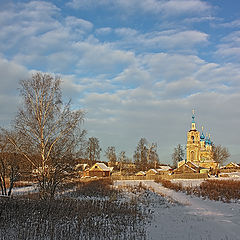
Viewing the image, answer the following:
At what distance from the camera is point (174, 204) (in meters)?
17.2

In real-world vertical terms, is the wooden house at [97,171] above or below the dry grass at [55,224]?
below

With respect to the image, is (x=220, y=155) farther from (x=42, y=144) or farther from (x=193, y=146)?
(x=42, y=144)

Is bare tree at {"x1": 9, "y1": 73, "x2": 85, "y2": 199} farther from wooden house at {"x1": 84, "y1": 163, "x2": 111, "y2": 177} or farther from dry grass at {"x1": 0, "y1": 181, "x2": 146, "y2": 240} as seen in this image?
wooden house at {"x1": 84, "y1": 163, "x2": 111, "y2": 177}

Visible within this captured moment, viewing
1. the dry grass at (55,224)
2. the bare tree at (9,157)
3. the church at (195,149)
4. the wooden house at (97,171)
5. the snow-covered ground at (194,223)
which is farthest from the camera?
the church at (195,149)

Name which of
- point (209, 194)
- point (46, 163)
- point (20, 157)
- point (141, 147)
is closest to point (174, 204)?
point (209, 194)

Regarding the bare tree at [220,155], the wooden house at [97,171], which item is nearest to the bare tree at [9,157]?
the wooden house at [97,171]

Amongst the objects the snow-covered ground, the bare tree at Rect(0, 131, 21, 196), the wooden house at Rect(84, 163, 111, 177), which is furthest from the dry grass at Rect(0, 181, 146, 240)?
Answer: the wooden house at Rect(84, 163, 111, 177)

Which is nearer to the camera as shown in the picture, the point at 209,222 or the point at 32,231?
the point at 32,231

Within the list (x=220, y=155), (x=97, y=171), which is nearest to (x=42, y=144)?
(x=97, y=171)

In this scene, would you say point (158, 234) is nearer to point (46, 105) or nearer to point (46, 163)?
point (46, 163)

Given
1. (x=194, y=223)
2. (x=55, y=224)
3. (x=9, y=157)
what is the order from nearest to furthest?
(x=55, y=224), (x=194, y=223), (x=9, y=157)

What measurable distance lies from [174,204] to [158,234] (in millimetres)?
7972

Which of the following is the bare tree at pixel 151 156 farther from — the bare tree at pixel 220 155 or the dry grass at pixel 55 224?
the dry grass at pixel 55 224

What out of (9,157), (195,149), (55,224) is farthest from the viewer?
(195,149)
